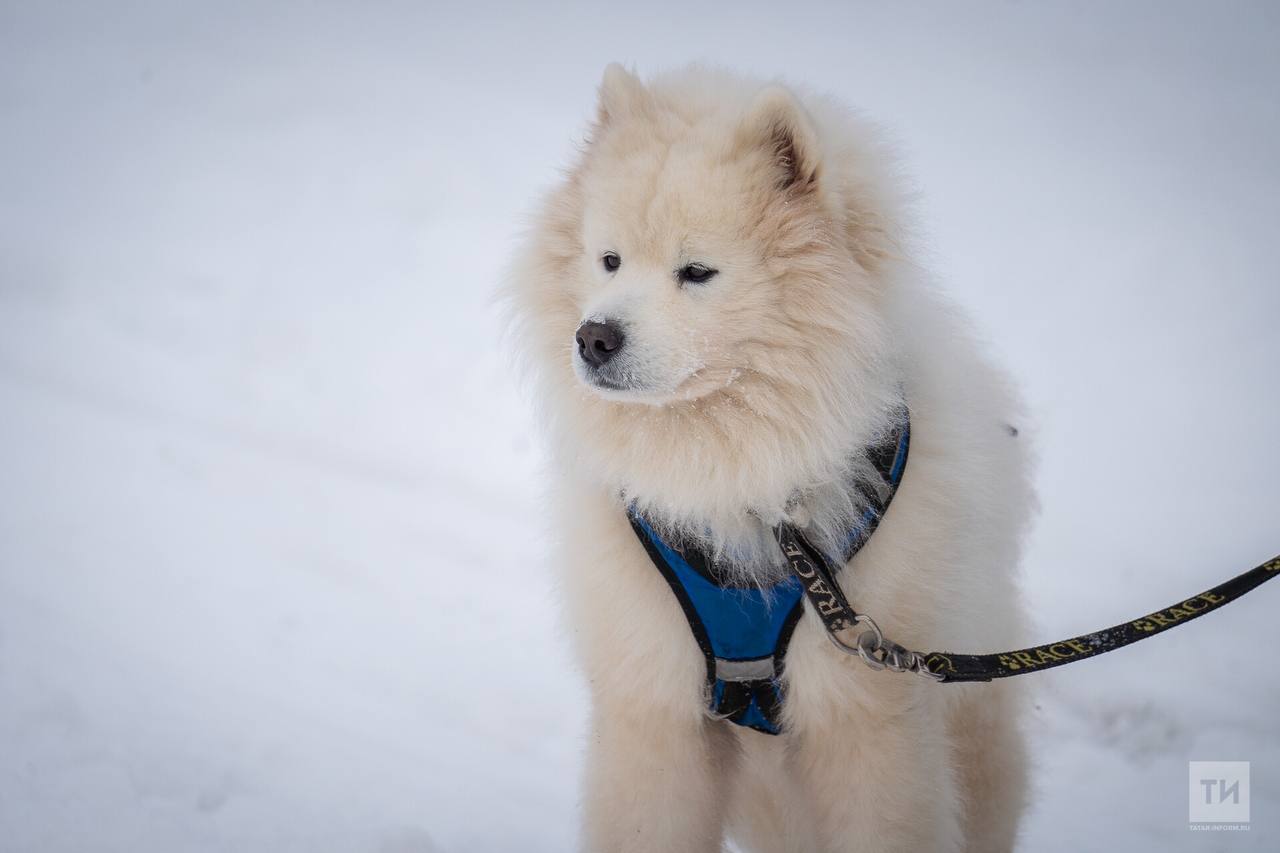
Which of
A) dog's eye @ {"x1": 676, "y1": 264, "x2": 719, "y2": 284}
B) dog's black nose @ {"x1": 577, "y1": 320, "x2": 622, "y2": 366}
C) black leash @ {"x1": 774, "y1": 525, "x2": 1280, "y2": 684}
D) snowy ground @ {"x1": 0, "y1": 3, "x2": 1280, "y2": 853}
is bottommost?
snowy ground @ {"x1": 0, "y1": 3, "x2": 1280, "y2": 853}

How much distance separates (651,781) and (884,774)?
66 centimetres

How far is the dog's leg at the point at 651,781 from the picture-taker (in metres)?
2.43

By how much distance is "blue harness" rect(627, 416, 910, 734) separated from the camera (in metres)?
2.31

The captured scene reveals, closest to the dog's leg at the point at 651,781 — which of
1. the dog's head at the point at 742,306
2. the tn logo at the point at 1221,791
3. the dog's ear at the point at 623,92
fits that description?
the dog's head at the point at 742,306

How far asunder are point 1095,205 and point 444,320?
6.43 m

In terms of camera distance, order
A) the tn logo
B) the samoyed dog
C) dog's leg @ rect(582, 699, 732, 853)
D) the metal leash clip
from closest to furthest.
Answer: the metal leash clip, the samoyed dog, dog's leg @ rect(582, 699, 732, 853), the tn logo

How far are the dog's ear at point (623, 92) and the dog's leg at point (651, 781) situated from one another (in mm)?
1798

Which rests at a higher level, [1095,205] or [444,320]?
[1095,205]

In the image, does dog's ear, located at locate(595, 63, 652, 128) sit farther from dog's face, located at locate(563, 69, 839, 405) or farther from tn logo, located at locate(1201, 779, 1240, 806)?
tn logo, located at locate(1201, 779, 1240, 806)

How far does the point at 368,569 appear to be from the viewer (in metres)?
4.85

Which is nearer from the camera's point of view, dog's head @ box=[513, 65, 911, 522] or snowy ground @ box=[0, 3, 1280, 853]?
dog's head @ box=[513, 65, 911, 522]

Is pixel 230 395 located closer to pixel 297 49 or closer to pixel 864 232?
pixel 864 232

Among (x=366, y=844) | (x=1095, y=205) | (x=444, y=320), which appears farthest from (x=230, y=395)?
(x=1095, y=205)

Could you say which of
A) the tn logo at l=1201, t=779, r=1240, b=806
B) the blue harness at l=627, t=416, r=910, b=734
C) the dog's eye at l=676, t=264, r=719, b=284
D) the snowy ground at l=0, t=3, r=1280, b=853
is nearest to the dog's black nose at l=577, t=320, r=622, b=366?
the dog's eye at l=676, t=264, r=719, b=284
